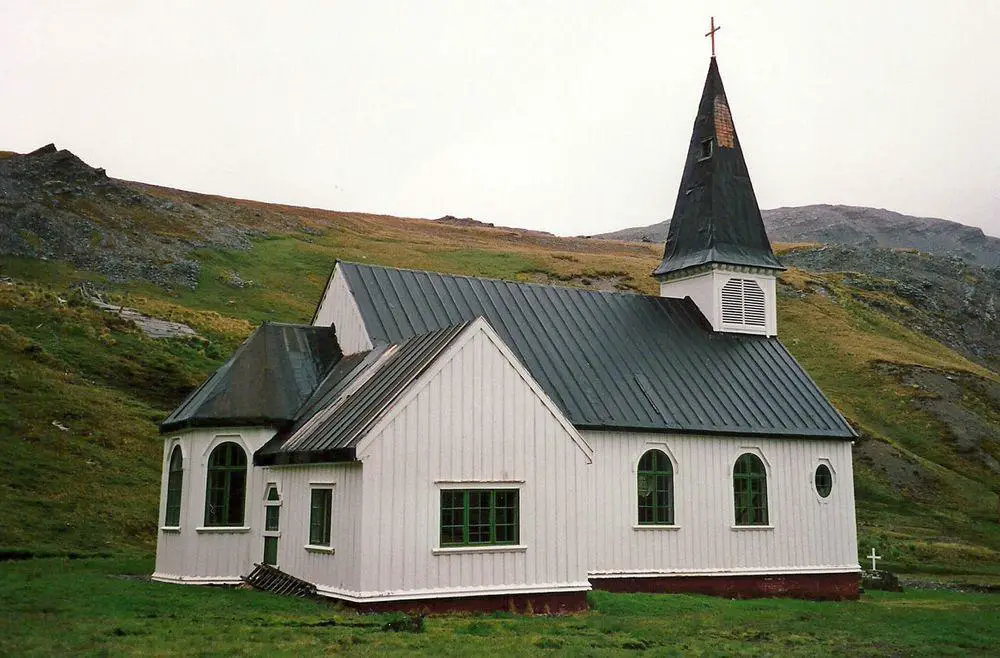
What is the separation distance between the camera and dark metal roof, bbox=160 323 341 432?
20062 mm

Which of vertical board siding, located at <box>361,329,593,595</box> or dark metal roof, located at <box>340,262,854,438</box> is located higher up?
dark metal roof, located at <box>340,262,854,438</box>

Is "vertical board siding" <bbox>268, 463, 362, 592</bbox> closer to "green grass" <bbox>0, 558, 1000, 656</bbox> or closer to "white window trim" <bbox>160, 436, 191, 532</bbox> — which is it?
"green grass" <bbox>0, 558, 1000, 656</bbox>

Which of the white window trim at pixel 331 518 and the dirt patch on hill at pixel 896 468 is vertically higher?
the dirt patch on hill at pixel 896 468

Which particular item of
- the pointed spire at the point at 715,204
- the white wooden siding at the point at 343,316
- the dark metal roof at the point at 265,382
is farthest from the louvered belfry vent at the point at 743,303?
the dark metal roof at the point at 265,382

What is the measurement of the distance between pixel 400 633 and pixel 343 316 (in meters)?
11.0

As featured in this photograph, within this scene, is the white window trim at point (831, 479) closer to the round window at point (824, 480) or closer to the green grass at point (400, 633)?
the round window at point (824, 480)

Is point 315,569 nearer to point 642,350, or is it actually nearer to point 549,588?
point 549,588

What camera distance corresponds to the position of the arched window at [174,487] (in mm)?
→ 20547

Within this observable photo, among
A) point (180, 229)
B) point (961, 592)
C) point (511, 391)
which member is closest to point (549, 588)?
point (511, 391)

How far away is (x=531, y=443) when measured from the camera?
58.8 feet

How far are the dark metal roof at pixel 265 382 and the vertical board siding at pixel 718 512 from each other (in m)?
6.68

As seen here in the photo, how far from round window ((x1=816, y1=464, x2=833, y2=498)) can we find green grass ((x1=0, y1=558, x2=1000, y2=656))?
5.48m

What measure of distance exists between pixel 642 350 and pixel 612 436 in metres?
4.03

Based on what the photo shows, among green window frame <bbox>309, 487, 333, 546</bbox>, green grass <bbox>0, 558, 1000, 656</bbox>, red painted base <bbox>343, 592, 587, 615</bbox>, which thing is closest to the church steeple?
green grass <bbox>0, 558, 1000, 656</bbox>
